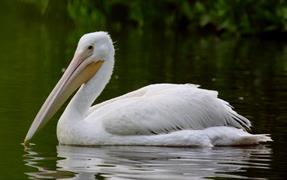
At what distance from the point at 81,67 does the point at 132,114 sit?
83 cm

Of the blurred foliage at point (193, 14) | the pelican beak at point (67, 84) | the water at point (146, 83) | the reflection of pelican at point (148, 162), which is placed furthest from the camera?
the blurred foliage at point (193, 14)

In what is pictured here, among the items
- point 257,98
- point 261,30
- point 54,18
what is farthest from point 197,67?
point 54,18

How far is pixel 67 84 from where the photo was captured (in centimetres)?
1023

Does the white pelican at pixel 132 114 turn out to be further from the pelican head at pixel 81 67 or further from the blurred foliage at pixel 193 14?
the blurred foliage at pixel 193 14

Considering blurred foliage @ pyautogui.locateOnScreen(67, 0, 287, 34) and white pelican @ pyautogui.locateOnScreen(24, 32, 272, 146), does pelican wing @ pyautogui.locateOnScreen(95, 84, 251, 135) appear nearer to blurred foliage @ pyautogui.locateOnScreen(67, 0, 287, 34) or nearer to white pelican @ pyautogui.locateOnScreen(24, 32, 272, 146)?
white pelican @ pyautogui.locateOnScreen(24, 32, 272, 146)

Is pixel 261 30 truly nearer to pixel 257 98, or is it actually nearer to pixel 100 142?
pixel 257 98

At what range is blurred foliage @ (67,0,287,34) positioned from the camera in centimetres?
3122

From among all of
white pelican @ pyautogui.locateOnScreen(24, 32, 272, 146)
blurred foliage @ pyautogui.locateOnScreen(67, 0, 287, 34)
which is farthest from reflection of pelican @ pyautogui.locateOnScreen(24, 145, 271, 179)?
blurred foliage @ pyautogui.locateOnScreen(67, 0, 287, 34)

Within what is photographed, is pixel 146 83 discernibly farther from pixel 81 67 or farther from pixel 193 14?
pixel 193 14

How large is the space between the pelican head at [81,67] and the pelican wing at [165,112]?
0.36 metres

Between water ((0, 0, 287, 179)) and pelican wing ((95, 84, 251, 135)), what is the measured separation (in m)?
0.26

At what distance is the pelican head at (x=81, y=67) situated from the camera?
33.2ft

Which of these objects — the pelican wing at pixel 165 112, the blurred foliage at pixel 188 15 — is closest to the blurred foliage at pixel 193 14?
the blurred foliage at pixel 188 15

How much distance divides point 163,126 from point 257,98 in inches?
161
